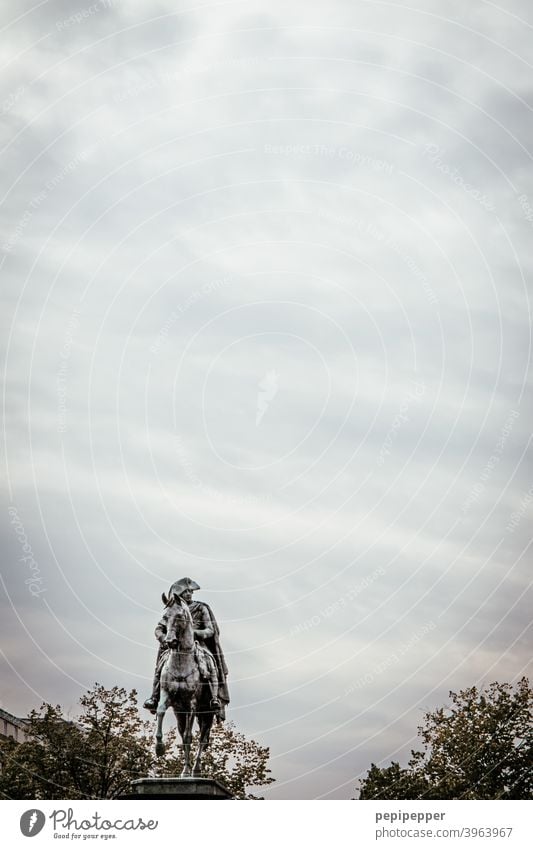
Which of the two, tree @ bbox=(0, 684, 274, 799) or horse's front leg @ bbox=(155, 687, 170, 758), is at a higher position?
tree @ bbox=(0, 684, 274, 799)

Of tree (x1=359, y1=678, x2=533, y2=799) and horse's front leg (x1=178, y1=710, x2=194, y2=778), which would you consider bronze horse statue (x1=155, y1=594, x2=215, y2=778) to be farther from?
tree (x1=359, y1=678, x2=533, y2=799)

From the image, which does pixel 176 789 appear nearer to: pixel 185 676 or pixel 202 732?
pixel 185 676

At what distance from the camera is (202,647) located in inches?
1225

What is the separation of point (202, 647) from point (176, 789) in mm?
4999

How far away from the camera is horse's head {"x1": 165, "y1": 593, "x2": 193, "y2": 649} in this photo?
95.0ft

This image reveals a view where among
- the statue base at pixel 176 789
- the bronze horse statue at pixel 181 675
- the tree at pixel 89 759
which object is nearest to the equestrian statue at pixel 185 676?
the bronze horse statue at pixel 181 675

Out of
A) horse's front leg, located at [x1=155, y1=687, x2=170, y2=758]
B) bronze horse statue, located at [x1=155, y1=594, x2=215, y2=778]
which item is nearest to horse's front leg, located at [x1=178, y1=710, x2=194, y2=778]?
bronze horse statue, located at [x1=155, y1=594, x2=215, y2=778]

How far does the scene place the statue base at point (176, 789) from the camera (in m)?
27.0

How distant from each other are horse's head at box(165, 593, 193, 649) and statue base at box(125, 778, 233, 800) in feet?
12.5
